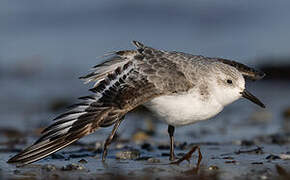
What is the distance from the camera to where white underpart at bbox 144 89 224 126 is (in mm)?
7371

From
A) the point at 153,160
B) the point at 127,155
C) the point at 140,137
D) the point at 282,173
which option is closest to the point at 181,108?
the point at 153,160

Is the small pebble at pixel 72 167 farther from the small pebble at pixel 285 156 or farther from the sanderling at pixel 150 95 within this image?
the small pebble at pixel 285 156

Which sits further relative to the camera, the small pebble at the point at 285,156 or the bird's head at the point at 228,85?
the bird's head at the point at 228,85

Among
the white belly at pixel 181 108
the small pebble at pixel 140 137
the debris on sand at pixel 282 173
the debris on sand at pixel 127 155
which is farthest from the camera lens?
the small pebble at pixel 140 137

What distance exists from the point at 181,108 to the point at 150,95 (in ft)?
1.41

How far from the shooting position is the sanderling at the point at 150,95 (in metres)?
7.14

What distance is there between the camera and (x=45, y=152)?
704 cm

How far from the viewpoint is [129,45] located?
16.5 metres

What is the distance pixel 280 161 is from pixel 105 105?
2.35 m

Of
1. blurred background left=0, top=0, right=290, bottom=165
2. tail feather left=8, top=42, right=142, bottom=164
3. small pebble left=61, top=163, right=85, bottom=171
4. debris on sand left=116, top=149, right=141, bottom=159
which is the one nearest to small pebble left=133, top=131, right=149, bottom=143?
blurred background left=0, top=0, right=290, bottom=165

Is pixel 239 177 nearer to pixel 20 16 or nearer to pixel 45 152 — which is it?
pixel 45 152

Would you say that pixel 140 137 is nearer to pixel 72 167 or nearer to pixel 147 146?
pixel 147 146

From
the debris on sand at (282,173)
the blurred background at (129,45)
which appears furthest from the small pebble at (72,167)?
the blurred background at (129,45)

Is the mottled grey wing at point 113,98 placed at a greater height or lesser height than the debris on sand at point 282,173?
greater
